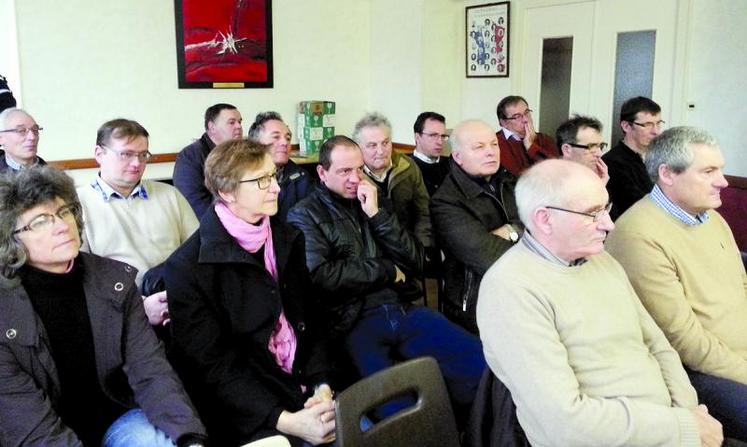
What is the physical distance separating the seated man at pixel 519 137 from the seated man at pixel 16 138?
277 cm

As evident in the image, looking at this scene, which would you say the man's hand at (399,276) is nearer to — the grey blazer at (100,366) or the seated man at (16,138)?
the grey blazer at (100,366)

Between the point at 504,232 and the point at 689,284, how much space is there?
83cm

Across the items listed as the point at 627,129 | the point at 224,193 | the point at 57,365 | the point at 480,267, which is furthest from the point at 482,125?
the point at 57,365

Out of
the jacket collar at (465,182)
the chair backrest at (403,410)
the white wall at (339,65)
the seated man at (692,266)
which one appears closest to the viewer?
the chair backrest at (403,410)

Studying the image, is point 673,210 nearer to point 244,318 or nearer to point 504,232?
point 504,232

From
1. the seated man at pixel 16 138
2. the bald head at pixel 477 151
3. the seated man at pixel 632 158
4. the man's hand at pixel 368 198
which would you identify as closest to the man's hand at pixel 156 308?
the man's hand at pixel 368 198

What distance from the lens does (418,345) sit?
93.6 inches

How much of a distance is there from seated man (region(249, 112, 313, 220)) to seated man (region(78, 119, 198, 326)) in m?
0.81

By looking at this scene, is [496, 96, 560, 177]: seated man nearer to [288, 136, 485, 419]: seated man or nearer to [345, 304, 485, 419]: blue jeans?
[288, 136, 485, 419]: seated man

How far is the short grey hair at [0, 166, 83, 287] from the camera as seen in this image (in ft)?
5.20

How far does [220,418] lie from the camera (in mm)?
1863

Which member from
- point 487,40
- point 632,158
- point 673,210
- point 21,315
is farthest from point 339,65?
point 21,315

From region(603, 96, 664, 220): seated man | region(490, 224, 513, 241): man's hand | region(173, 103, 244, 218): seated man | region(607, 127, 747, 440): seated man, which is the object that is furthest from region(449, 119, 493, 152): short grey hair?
region(173, 103, 244, 218): seated man

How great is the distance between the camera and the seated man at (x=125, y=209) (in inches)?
98.0
